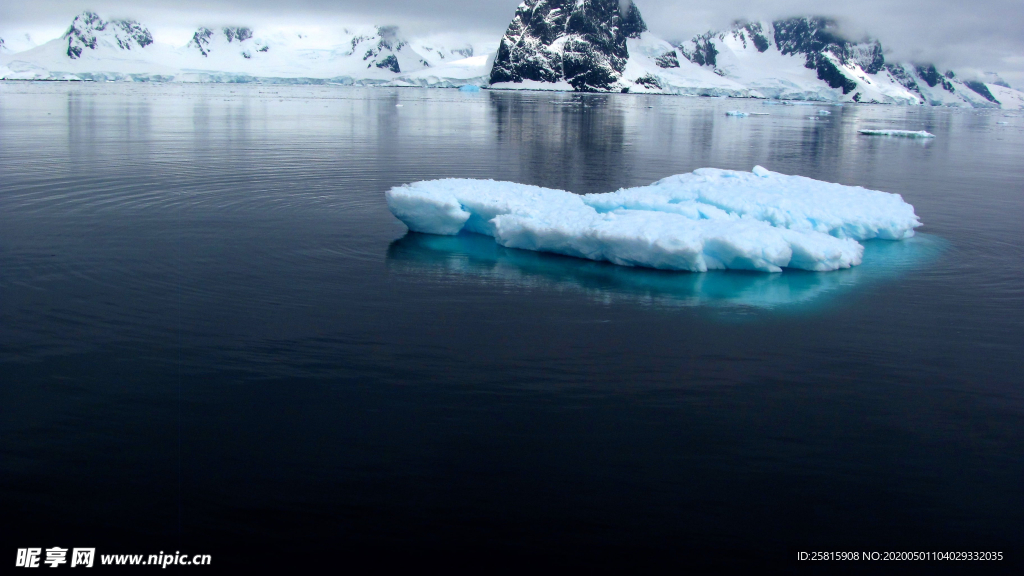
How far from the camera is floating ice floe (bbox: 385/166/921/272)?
1440cm

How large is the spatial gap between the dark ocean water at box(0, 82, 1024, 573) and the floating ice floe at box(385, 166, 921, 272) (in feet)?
1.64


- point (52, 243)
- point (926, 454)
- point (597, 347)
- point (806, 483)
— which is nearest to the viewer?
point (806, 483)

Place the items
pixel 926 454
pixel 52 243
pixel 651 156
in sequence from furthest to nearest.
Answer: pixel 651 156
pixel 52 243
pixel 926 454

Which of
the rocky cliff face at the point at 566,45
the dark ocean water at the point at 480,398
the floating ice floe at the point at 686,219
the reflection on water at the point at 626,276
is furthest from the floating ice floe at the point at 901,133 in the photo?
the rocky cliff face at the point at 566,45

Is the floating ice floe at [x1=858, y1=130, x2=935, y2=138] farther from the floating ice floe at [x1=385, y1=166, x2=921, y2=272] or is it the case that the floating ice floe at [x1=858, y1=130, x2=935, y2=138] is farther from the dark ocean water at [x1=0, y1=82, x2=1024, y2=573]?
the floating ice floe at [x1=385, y1=166, x2=921, y2=272]

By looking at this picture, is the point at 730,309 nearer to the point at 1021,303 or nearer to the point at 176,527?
the point at 1021,303

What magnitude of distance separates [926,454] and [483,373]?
499 centimetres

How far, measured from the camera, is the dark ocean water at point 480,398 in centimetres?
674

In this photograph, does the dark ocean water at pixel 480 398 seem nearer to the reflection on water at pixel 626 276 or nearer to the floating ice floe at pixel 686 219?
the reflection on water at pixel 626 276

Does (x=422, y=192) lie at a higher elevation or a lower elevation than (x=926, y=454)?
higher

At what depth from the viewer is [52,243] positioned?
594 inches

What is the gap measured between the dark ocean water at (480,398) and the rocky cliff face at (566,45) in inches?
6686

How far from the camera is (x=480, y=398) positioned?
900 cm

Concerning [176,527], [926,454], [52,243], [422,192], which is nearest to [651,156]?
[422,192]
